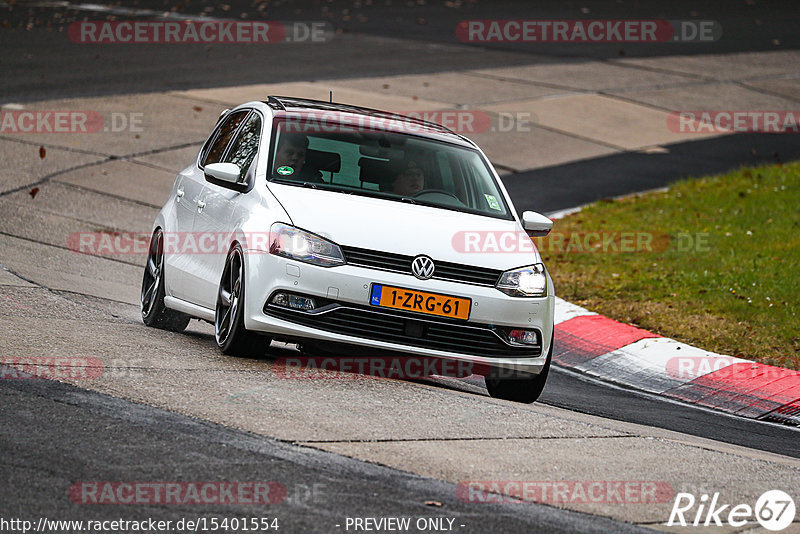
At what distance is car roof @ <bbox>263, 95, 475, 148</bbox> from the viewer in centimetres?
855

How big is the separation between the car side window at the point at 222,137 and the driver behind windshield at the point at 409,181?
145 centimetres

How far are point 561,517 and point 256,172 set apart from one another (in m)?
3.57

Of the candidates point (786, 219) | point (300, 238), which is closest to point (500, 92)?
point (786, 219)

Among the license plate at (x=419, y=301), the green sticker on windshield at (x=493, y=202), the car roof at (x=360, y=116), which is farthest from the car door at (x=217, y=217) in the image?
the green sticker on windshield at (x=493, y=202)

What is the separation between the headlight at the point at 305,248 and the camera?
7.12 meters

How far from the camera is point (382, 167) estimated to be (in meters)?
8.20

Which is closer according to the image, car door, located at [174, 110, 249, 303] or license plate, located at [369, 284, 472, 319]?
license plate, located at [369, 284, 472, 319]

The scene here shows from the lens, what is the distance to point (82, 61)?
2130 cm

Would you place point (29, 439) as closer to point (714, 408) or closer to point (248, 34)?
point (714, 408)

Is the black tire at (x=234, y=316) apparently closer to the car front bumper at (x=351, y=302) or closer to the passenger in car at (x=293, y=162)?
the car front bumper at (x=351, y=302)

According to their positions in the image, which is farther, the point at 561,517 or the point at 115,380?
the point at 115,380

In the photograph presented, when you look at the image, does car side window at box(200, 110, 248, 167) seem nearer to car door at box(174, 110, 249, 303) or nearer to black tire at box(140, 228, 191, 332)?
car door at box(174, 110, 249, 303)

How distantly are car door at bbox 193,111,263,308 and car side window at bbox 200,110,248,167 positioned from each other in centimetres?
23

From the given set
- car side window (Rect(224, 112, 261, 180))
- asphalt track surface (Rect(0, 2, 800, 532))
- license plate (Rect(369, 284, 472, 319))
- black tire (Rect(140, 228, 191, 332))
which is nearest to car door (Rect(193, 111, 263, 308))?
car side window (Rect(224, 112, 261, 180))
